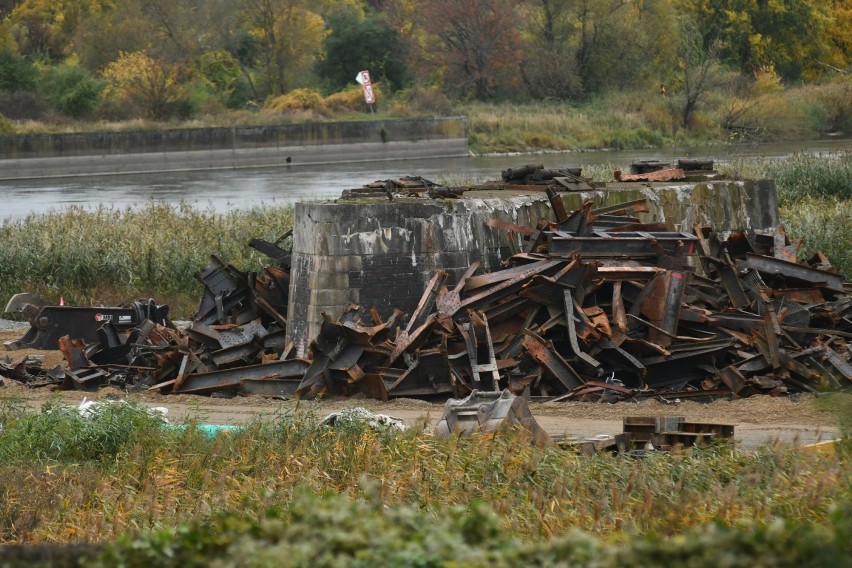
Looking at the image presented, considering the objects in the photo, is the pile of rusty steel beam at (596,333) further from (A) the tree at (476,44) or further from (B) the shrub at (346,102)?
(A) the tree at (476,44)

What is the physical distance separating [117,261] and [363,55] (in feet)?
199

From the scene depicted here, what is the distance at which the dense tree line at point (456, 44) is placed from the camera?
7806 centimetres

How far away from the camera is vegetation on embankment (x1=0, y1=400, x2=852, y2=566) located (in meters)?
4.19

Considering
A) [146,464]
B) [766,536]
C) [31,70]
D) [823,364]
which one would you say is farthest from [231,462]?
[31,70]

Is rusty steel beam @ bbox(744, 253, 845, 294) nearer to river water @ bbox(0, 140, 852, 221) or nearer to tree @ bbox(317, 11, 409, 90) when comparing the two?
river water @ bbox(0, 140, 852, 221)

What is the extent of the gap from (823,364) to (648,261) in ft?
8.83

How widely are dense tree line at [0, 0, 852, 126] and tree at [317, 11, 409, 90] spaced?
90 mm

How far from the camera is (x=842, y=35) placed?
3359 inches

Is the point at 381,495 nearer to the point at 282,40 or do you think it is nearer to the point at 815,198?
the point at 815,198

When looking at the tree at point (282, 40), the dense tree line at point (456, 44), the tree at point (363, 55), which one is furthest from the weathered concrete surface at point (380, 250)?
the tree at point (363, 55)

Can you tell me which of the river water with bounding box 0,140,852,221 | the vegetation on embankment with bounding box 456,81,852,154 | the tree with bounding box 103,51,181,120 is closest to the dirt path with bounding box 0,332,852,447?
the river water with bounding box 0,140,852,221

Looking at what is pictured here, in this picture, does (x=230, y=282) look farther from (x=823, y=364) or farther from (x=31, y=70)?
(x=31, y=70)

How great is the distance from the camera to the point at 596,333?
14.3m

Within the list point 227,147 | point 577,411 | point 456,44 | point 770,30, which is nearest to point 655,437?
point 577,411
